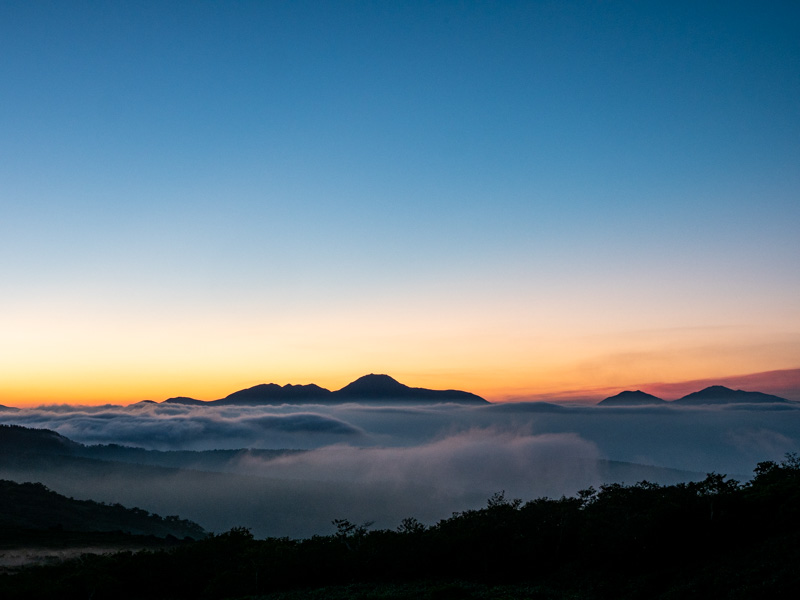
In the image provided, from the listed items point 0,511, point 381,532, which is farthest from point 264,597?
point 0,511

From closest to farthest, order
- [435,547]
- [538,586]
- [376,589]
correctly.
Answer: [538,586] → [376,589] → [435,547]

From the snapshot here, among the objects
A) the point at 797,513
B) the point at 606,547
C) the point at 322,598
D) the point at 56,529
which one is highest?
the point at 797,513

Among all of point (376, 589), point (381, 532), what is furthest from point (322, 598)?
point (381, 532)

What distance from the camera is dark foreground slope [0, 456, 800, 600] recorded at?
39031 millimetres

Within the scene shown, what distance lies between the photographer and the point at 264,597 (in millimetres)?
46156

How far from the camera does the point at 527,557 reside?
49.3 m

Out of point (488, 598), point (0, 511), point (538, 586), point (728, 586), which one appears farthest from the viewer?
point (0, 511)

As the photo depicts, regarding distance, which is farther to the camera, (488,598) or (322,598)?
(322,598)

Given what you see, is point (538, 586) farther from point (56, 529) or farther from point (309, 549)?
point (56, 529)

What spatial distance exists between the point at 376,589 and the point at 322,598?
4725 mm

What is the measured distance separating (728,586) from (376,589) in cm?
2646

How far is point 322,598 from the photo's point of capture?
42938 mm

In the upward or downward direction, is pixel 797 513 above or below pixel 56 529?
above

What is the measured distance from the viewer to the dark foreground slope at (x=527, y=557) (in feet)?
128
